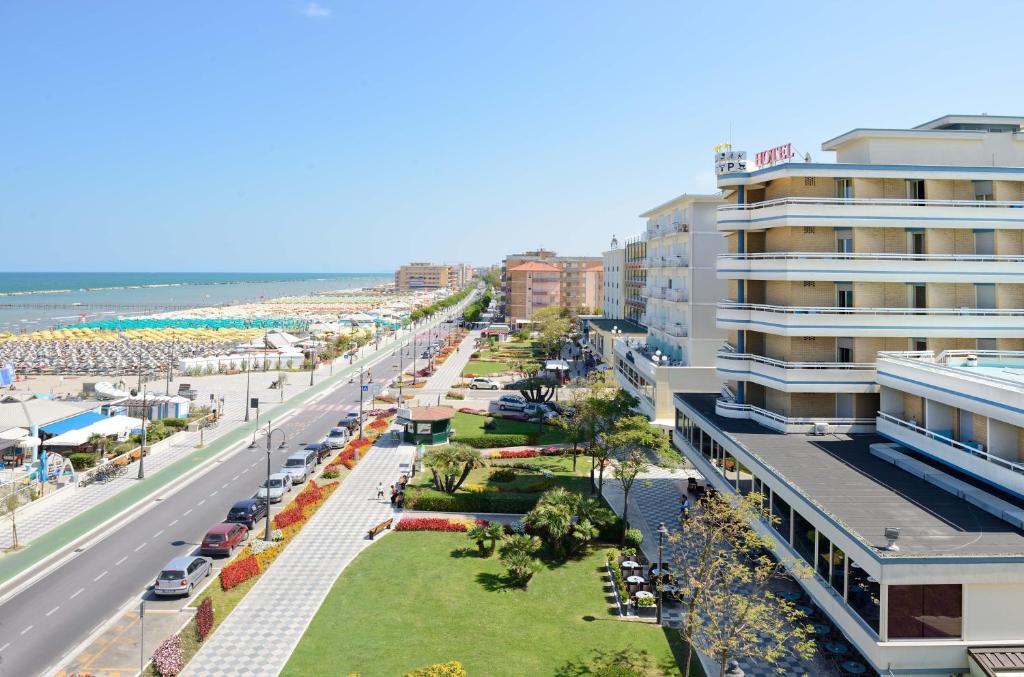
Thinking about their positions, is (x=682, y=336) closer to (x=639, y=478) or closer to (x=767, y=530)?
(x=639, y=478)

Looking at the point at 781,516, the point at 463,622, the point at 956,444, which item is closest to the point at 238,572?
the point at 463,622

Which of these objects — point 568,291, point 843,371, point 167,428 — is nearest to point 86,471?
point 167,428

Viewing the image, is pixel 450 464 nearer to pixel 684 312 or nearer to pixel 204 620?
pixel 204 620

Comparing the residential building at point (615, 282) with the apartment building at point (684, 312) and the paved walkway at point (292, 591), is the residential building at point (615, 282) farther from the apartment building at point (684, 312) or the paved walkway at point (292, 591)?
the paved walkway at point (292, 591)

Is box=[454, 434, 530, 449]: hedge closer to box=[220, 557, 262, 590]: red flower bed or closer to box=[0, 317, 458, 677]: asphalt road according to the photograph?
box=[0, 317, 458, 677]: asphalt road

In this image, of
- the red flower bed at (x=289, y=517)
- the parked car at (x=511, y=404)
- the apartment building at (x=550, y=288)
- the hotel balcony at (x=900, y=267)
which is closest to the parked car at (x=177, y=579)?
the red flower bed at (x=289, y=517)

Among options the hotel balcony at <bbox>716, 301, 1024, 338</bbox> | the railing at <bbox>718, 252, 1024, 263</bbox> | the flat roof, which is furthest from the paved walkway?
the railing at <bbox>718, 252, 1024, 263</bbox>
